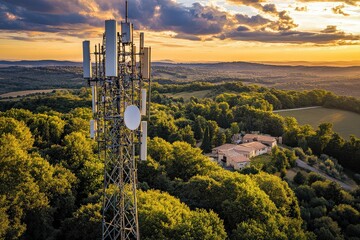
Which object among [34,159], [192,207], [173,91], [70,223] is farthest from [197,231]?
[173,91]

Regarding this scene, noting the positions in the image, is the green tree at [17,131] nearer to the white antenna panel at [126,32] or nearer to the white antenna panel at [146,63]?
the white antenna panel at [146,63]

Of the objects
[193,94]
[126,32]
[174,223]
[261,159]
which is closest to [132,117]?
[126,32]

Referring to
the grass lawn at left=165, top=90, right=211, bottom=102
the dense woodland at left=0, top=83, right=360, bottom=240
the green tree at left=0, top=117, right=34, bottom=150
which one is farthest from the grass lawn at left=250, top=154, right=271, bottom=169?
the grass lawn at left=165, top=90, right=211, bottom=102

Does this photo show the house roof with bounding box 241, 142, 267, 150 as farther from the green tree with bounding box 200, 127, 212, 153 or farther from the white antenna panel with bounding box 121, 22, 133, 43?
the white antenna panel with bounding box 121, 22, 133, 43

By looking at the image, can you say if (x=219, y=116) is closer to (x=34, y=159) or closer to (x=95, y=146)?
(x=95, y=146)

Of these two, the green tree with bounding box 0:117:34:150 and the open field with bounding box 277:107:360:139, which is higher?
the green tree with bounding box 0:117:34:150

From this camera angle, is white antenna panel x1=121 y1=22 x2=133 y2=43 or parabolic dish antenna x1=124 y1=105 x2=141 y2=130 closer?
parabolic dish antenna x1=124 y1=105 x2=141 y2=130
